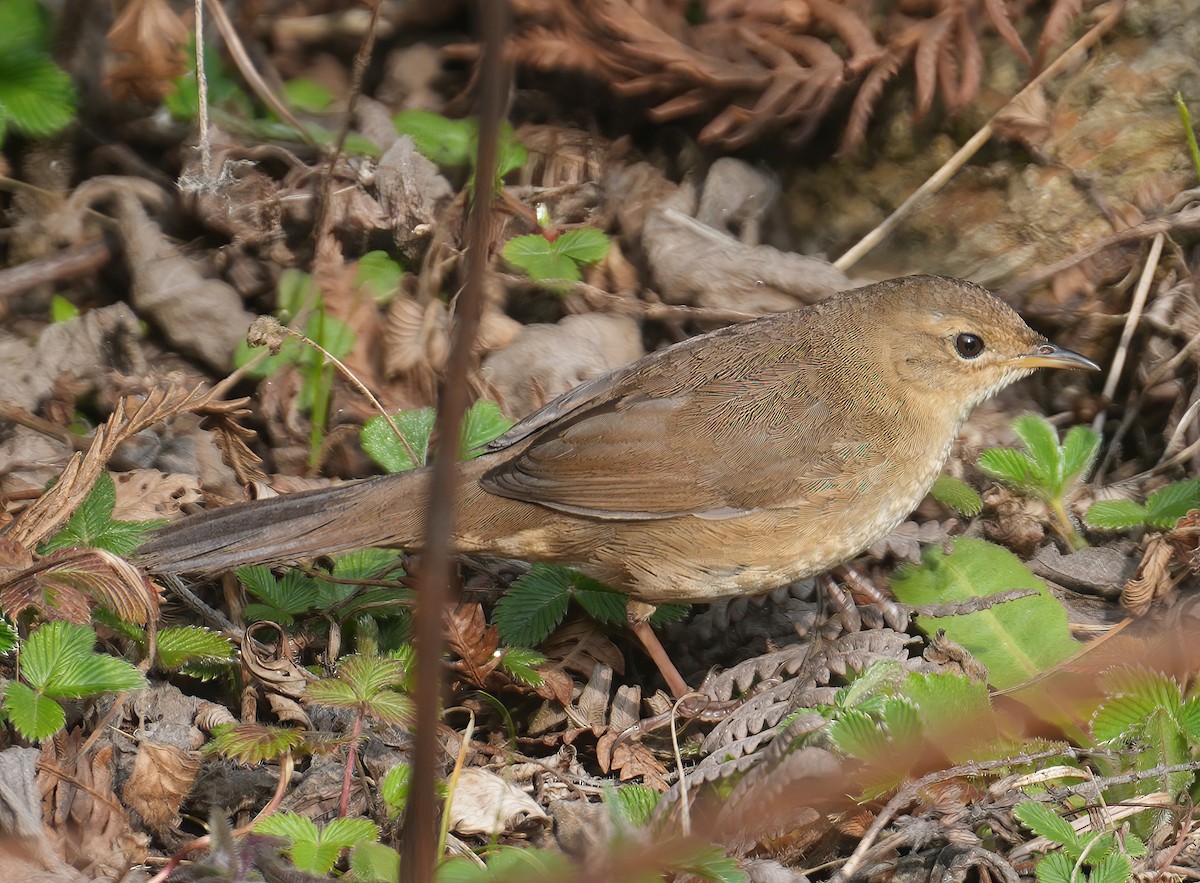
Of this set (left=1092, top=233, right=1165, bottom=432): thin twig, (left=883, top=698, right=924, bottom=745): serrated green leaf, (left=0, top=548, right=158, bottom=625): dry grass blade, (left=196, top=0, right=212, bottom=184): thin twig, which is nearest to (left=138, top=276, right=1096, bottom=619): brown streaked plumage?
(left=0, top=548, right=158, bottom=625): dry grass blade

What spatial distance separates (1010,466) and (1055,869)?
5.48ft

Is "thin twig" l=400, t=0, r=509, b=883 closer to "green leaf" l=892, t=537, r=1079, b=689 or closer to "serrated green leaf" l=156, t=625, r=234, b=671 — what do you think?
"serrated green leaf" l=156, t=625, r=234, b=671

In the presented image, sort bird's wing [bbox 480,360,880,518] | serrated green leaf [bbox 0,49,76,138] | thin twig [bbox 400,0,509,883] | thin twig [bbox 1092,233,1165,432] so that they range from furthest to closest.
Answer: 1. thin twig [bbox 1092,233,1165,432]
2. serrated green leaf [bbox 0,49,76,138]
3. bird's wing [bbox 480,360,880,518]
4. thin twig [bbox 400,0,509,883]

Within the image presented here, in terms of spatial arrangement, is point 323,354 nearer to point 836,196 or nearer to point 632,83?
point 632,83

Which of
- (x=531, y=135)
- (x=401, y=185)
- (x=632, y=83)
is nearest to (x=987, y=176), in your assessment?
(x=632, y=83)

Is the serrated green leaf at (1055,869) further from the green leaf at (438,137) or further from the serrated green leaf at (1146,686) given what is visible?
the green leaf at (438,137)

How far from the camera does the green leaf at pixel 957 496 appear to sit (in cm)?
423

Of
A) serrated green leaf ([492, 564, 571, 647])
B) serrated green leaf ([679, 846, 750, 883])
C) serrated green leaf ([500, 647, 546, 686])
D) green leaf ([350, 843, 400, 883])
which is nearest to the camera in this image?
serrated green leaf ([679, 846, 750, 883])

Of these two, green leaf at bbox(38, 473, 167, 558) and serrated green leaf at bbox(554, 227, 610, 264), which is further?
serrated green leaf at bbox(554, 227, 610, 264)

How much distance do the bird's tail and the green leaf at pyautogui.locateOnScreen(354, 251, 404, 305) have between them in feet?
4.82

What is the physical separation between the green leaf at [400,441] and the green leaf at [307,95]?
6.56 ft

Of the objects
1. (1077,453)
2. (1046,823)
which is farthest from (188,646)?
(1077,453)

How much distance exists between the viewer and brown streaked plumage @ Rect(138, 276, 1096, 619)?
3689 millimetres

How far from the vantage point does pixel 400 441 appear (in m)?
4.23
